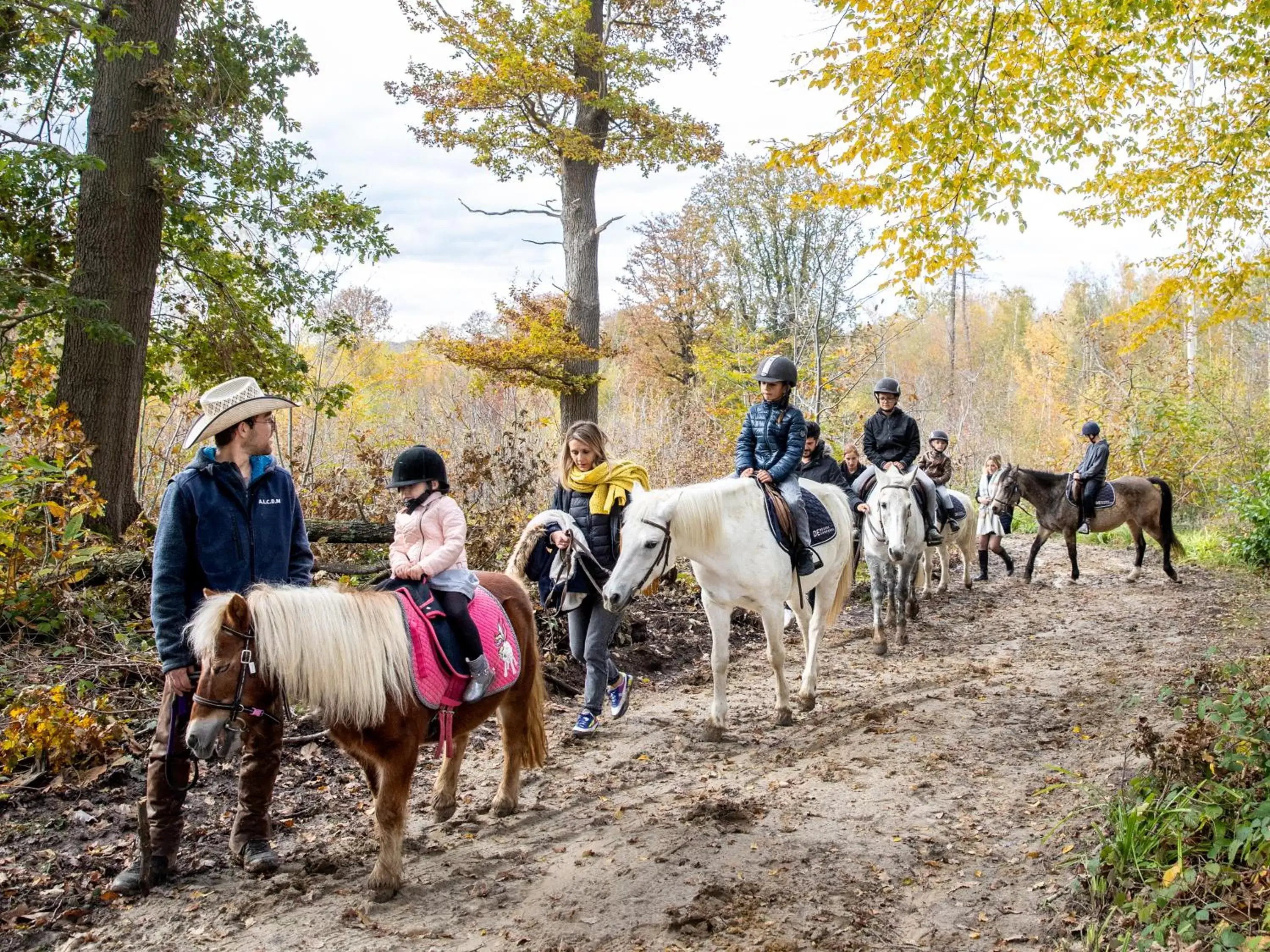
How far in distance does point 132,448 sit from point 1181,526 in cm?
1957

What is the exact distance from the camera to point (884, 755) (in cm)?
486

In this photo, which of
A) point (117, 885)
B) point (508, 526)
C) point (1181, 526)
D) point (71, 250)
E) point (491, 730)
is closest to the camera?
point (117, 885)

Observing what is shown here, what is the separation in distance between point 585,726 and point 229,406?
3.24 meters

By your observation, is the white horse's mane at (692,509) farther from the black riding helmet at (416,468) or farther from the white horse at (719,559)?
the black riding helmet at (416,468)

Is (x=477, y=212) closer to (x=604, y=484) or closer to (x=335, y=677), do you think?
(x=604, y=484)

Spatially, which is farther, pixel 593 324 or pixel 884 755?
pixel 593 324

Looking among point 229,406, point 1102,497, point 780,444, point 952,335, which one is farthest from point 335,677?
point 952,335

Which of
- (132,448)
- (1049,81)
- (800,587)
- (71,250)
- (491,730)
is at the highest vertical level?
(1049,81)

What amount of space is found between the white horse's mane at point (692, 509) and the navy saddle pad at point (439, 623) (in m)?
1.72

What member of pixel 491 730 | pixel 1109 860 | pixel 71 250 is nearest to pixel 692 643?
pixel 491 730

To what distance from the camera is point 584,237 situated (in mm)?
12250

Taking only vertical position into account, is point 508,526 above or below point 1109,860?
above

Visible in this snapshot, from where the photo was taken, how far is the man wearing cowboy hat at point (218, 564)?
3377mm

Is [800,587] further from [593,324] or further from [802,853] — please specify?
[593,324]
